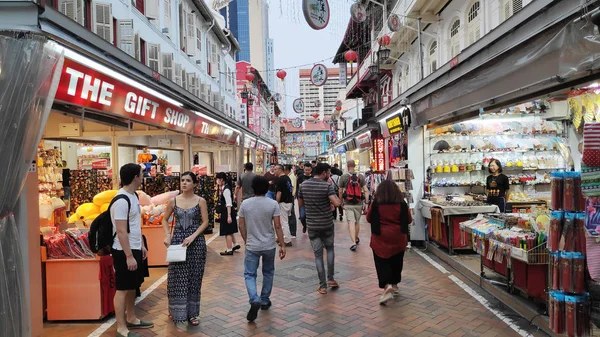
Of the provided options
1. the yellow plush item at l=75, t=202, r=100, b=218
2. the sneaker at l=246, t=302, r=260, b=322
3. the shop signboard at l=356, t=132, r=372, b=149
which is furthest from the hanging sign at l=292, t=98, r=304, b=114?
the sneaker at l=246, t=302, r=260, b=322

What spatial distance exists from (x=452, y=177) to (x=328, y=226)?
14.9ft

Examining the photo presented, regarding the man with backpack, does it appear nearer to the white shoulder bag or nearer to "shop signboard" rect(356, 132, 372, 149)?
the white shoulder bag

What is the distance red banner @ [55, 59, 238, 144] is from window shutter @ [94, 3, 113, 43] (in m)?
3.72

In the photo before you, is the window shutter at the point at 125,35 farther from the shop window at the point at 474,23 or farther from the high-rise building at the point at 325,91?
the high-rise building at the point at 325,91

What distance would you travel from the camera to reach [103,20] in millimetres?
11023

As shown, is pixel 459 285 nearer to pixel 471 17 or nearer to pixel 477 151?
pixel 477 151

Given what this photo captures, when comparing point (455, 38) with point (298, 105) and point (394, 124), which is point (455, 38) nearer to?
point (394, 124)

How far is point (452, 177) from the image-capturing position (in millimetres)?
9195

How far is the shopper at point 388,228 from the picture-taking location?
17.5 feet

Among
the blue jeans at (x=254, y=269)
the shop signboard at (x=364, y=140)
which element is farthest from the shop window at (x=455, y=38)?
the blue jeans at (x=254, y=269)

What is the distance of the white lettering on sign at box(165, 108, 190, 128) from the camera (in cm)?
808

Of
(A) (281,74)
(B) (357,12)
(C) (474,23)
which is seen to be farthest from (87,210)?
(A) (281,74)

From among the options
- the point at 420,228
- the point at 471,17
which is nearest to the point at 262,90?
the point at 471,17

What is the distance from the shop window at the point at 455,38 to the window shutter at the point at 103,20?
991 centimetres
